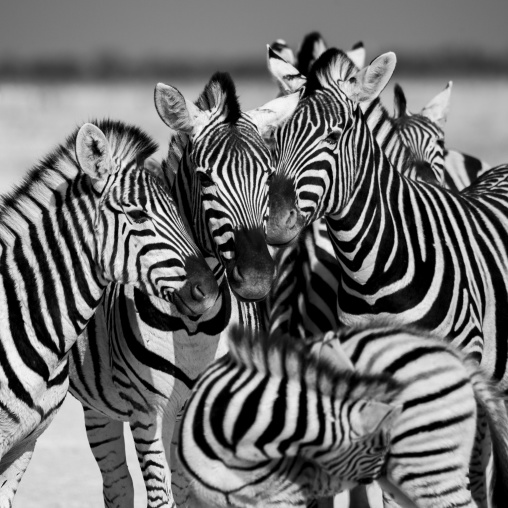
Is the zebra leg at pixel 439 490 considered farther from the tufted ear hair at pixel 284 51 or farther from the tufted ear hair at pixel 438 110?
the tufted ear hair at pixel 284 51

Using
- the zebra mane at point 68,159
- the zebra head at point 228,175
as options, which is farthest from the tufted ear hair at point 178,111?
the zebra mane at point 68,159

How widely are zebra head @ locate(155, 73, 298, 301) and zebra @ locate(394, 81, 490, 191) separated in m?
2.47

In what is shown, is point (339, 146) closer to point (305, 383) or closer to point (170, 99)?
point (170, 99)

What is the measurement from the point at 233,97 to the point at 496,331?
196 cm

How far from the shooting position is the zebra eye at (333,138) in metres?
5.77

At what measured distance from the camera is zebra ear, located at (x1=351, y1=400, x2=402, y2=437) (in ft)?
14.5

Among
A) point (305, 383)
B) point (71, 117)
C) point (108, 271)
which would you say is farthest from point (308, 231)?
point (71, 117)

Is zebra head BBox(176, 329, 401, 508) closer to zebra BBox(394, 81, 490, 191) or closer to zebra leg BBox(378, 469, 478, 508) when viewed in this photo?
zebra leg BBox(378, 469, 478, 508)

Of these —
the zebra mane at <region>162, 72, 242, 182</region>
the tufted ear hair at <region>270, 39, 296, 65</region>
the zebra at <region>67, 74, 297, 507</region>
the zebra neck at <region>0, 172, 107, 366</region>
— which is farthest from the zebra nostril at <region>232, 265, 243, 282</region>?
Result: the tufted ear hair at <region>270, 39, 296, 65</region>

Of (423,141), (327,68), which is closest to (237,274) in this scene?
(327,68)

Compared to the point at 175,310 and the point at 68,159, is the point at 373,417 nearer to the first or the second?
the point at 175,310

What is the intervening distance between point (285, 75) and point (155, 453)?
2.39 metres

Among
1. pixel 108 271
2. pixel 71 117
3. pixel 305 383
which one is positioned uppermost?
pixel 71 117

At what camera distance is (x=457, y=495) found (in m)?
4.49
